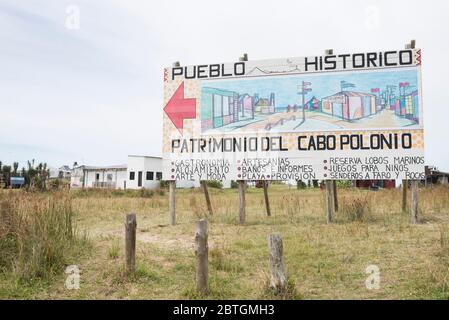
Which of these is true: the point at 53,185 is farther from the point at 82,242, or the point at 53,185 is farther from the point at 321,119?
the point at 321,119

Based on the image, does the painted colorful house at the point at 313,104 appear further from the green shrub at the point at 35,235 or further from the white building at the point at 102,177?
the white building at the point at 102,177

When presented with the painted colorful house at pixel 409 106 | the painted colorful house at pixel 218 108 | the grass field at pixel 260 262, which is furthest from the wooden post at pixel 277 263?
the painted colorful house at pixel 409 106

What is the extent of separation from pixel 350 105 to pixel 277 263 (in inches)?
282

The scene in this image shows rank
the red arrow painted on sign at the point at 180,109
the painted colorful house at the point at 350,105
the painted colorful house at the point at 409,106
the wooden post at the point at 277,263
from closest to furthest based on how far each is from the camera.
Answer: the wooden post at the point at 277,263
the painted colorful house at the point at 409,106
the painted colorful house at the point at 350,105
the red arrow painted on sign at the point at 180,109

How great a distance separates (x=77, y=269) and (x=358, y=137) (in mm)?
7700

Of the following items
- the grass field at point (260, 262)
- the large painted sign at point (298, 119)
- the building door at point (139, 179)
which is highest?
the large painted sign at point (298, 119)

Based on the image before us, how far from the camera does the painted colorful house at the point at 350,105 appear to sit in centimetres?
1056

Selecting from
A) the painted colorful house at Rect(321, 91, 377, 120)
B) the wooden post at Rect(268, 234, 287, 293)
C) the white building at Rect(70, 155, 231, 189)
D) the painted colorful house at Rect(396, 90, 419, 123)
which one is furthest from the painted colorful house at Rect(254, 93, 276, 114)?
the white building at Rect(70, 155, 231, 189)

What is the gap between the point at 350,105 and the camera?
420 inches

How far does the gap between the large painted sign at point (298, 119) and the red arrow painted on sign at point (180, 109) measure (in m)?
0.03

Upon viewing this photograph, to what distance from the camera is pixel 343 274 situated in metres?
5.89

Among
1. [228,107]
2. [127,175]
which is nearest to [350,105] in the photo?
[228,107]

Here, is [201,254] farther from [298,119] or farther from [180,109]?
[180,109]

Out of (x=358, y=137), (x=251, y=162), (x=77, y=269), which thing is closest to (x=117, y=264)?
(x=77, y=269)
